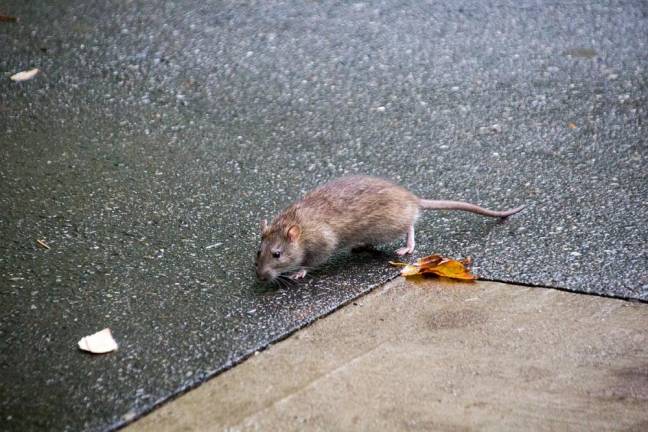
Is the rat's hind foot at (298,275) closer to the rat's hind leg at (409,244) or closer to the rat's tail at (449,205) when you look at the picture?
the rat's hind leg at (409,244)

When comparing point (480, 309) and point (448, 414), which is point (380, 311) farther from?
point (448, 414)

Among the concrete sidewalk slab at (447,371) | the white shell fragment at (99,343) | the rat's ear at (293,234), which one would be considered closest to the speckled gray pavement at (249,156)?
the white shell fragment at (99,343)

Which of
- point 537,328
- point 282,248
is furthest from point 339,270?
point 537,328

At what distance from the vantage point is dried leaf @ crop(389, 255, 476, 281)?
13.9 ft

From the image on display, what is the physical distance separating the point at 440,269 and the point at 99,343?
5.46 ft

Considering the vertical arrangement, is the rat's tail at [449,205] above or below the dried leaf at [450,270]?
above

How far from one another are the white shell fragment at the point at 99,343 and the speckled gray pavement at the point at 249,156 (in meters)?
0.05

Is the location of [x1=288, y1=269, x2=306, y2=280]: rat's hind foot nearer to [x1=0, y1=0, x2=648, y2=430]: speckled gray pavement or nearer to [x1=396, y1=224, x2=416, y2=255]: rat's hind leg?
[x1=0, y1=0, x2=648, y2=430]: speckled gray pavement

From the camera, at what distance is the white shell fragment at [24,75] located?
260 inches

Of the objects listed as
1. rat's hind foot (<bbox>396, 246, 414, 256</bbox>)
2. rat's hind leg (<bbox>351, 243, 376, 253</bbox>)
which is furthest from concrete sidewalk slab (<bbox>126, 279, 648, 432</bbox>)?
rat's hind leg (<bbox>351, 243, 376, 253</bbox>)

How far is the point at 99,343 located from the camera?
12.2ft

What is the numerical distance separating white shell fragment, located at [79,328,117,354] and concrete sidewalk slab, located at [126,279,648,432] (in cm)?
50

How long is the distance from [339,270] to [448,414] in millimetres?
1353

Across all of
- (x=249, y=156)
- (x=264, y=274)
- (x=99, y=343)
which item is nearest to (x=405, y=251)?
(x=264, y=274)
